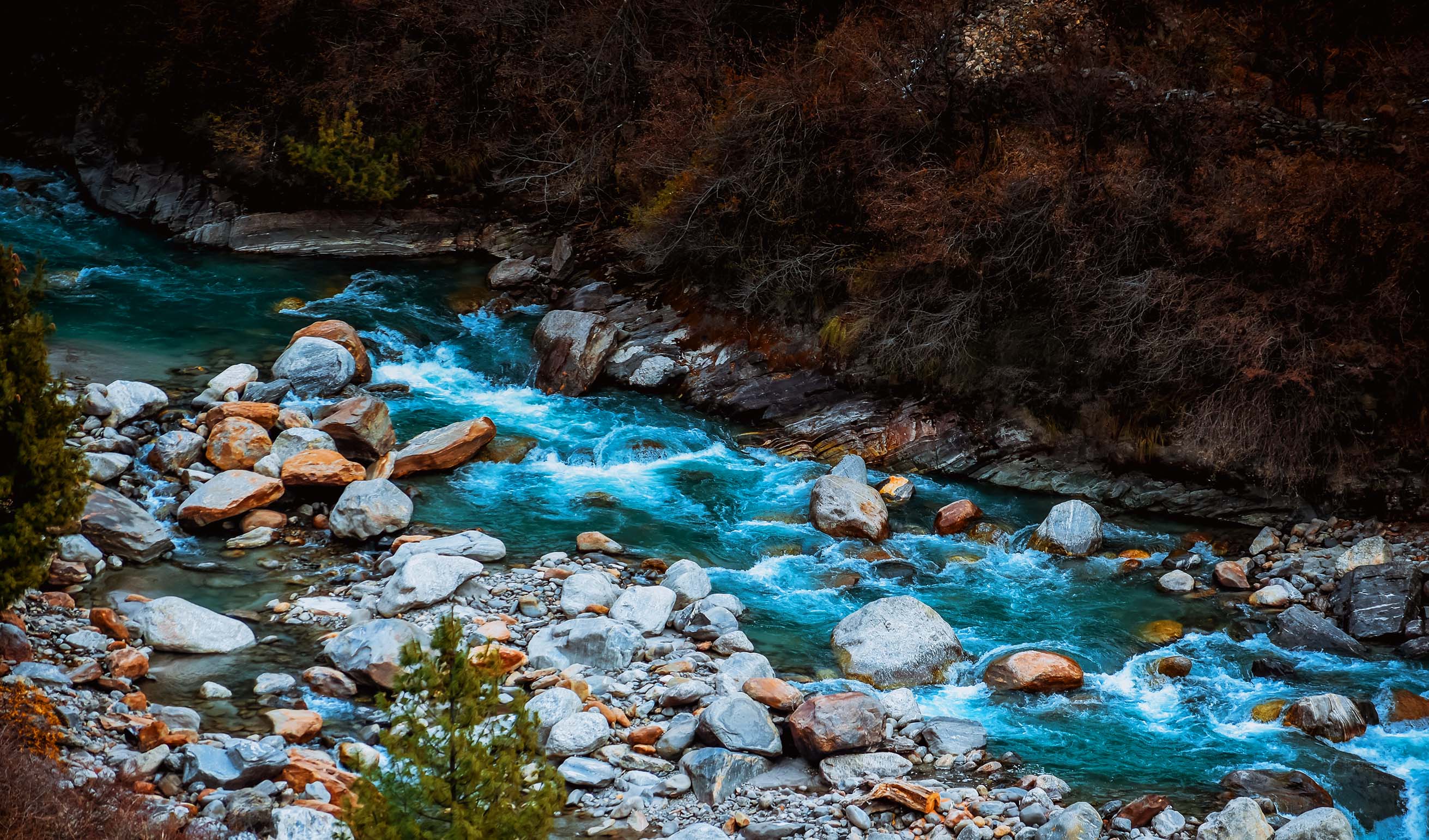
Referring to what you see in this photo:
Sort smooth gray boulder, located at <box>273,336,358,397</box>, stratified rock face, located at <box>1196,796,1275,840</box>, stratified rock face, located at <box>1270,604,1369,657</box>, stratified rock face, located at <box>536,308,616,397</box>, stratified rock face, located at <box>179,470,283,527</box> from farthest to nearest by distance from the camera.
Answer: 1. stratified rock face, located at <box>536,308,616,397</box>
2. smooth gray boulder, located at <box>273,336,358,397</box>
3. stratified rock face, located at <box>179,470,283,527</box>
4. stratified rock face, located at <box>1270,604,1369,657</box>
5. stratified rock face, located at <box>1196,796,1275,840</box>

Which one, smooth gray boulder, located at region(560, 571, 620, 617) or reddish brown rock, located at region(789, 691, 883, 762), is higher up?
reddish brown rock, located at region(789, 691, 883, 762)

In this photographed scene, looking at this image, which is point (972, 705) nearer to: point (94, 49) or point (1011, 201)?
point (1011, 201)

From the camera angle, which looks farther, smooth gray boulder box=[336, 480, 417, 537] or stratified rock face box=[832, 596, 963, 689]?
smooth gray boulder box=[336, 480, 417, 537]

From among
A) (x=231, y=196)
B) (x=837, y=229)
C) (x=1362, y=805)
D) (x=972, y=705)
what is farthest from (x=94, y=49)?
(x=1362, y=805)

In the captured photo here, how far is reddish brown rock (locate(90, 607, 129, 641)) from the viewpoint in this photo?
7.11 meters

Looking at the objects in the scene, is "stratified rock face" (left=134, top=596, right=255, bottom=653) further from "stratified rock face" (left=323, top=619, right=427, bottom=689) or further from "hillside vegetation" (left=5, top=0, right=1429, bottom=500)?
"hillside vegetation" (left=5, top=0, right=1429, bottom=500)

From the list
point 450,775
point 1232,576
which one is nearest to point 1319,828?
point 1232,576

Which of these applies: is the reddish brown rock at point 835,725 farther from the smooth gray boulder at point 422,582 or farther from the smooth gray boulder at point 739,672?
the smooth gray boulder at point 422,582

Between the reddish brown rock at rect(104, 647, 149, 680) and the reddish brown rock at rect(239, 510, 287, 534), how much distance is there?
2.42m

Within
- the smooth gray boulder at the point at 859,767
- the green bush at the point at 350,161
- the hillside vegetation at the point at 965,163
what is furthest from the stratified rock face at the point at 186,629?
the green bush at the point at 350,161

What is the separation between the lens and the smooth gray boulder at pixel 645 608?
7961mm

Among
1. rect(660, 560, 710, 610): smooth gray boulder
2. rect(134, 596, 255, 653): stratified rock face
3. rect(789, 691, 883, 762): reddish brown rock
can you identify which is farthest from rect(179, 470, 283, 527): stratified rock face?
rect(789, 691, 883, 762): reddish brown rock

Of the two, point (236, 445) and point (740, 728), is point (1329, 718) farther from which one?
point (236, 445)

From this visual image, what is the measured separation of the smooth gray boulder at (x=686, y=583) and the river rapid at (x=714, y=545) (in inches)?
18.2
